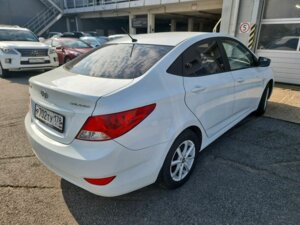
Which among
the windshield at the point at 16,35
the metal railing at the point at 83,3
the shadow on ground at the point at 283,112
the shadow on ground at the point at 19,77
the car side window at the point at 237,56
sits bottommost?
the shadow on ground at the point at 19,77

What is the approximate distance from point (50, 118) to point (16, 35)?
28.2ft

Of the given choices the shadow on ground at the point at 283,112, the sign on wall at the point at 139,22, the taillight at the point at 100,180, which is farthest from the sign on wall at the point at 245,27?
the sign on wall at the point at 139,22

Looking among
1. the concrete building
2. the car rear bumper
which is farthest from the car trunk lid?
the concrete building

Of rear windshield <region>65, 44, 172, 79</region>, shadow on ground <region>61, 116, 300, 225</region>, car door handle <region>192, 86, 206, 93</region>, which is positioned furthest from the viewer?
car door handle <region>192, 86, 206, 93</region>

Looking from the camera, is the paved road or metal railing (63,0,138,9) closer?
the paved road

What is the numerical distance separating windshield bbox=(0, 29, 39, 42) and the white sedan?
753 centimetres

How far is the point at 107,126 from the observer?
179 cm

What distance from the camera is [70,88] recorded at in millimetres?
2053

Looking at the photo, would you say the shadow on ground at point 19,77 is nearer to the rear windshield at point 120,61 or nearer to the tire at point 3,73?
the tire at point 3,73

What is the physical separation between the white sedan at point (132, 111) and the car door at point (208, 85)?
1cm

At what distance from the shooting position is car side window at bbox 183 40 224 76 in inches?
98.7

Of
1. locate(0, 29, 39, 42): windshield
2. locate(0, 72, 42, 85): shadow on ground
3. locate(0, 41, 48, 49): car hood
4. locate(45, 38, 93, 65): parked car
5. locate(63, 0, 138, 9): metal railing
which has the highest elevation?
locate(63, 0, 138, 9): metal railing

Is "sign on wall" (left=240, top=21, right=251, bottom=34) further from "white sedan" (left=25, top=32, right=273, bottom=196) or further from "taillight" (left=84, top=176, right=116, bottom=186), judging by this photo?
"taillight" (left=84, top=176, right=116, bottom=186)

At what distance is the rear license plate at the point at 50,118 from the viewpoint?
203cm
